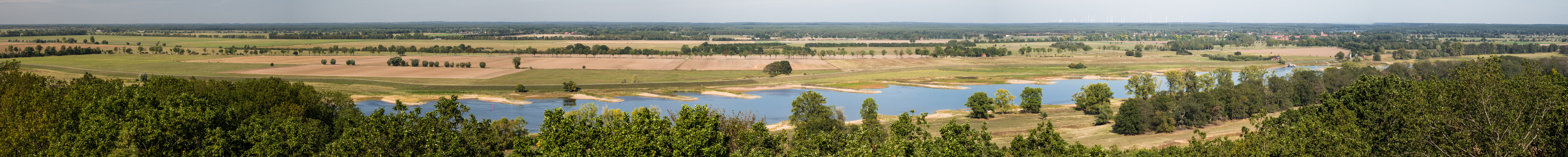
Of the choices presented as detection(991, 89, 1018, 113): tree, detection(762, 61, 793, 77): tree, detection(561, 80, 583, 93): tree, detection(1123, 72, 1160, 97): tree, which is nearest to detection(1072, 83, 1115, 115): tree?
detection(1123, 72, 1160, 97): tree

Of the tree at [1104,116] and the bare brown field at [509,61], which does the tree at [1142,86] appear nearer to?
the tree at [1104,116]

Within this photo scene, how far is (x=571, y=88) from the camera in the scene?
87.5 meters

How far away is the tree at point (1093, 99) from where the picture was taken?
70.1m

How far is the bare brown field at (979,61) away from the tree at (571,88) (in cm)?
4824

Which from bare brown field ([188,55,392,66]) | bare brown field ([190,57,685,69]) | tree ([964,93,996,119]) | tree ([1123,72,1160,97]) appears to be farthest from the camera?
bare brown field ([188,55,392,66])

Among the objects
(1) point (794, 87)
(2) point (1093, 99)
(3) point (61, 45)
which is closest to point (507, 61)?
(1) point (794, 87)

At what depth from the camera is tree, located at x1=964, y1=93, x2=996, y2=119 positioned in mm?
66750

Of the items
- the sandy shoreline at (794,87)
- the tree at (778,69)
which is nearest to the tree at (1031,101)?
the sandy shoreline at (794,87)

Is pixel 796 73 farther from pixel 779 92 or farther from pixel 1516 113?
pixel 1516 113

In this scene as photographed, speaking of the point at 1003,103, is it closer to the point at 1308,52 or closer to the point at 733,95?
the point at 733,95

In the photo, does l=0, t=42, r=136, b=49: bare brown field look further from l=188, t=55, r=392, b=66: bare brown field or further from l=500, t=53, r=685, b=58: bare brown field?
l=500, t=53, r=685, b=58: bare brown field

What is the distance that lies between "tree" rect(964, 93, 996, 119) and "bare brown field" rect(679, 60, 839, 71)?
182 feet

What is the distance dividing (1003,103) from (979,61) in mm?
83492

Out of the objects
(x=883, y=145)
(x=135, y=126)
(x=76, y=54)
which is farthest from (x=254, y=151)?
(x=76, y=54)
